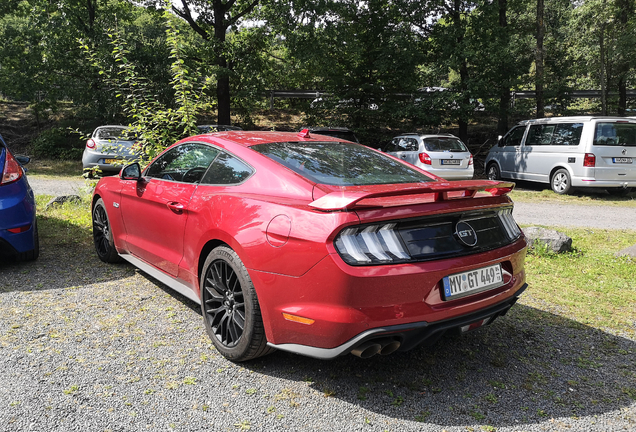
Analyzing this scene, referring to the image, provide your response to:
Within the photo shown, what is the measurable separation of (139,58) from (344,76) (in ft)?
27.9

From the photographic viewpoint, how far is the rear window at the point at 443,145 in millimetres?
12992

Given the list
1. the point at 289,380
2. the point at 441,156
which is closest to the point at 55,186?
the point at 441,156

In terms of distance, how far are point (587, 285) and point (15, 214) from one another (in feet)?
19.1

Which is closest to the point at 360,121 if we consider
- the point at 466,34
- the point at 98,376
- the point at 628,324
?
the point at 466,34

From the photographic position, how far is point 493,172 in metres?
15.3

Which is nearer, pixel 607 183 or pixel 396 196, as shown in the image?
pixel 396 196

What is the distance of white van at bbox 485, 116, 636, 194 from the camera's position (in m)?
11.4

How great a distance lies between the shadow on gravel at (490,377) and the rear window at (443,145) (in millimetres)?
9682

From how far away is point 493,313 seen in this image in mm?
2910

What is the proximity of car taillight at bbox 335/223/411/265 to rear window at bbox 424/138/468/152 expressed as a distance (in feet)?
35.5

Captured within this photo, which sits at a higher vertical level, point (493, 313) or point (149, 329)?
point (493, 313)

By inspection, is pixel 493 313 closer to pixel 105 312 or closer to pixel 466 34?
pixel 105 312

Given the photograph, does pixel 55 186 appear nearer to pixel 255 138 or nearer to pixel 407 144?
pixel 407 144

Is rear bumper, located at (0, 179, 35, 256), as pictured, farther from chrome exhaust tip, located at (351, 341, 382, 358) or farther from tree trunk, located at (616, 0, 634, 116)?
tree trunk, located at (616, 0, 634, 116)
